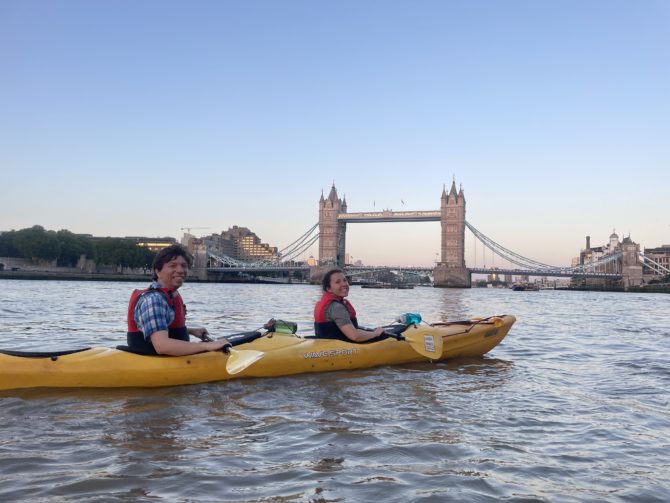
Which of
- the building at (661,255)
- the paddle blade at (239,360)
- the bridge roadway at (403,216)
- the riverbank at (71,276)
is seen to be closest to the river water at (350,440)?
the paddle blade at (239,360)

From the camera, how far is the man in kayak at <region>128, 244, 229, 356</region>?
4680mm

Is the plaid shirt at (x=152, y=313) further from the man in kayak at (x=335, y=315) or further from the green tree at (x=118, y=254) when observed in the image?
the green tree at (x=118, y=254)

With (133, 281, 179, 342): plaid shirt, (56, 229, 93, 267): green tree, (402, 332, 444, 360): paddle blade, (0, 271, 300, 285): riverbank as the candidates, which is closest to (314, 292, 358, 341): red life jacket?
(402, 332, 444, 360): paddle blade

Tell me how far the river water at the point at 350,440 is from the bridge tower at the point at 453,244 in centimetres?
7700

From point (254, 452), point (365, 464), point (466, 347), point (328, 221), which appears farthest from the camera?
point (328, 221)

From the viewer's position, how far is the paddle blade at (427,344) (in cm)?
669

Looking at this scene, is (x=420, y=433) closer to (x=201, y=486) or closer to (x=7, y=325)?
(x=201, y=486)

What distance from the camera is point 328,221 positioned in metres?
97.6

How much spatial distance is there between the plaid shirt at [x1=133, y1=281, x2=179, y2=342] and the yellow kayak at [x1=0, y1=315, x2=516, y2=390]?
36 cm

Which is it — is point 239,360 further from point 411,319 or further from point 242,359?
point 411,319

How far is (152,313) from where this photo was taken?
4.68 m

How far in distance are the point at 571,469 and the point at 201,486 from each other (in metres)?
1.92

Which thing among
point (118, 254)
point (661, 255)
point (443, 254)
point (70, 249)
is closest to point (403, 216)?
point (443, 254)

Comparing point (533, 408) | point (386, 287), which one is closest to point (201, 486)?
point (533, 408)
